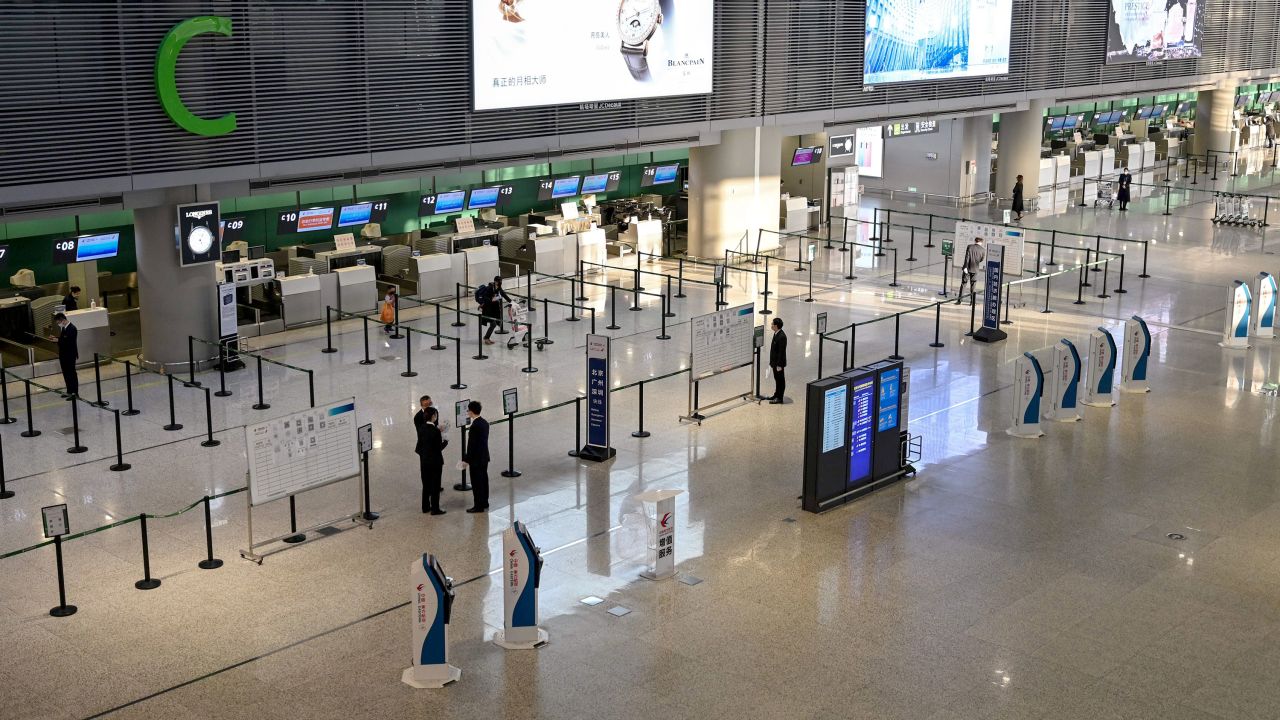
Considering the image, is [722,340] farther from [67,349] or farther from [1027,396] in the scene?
[67,349]

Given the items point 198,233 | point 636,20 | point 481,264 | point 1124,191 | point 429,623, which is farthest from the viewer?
point 1124,191

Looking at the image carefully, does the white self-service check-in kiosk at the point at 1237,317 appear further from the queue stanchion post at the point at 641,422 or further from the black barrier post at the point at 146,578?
the black barrier post at the point at 146,578

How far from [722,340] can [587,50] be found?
898 centimetres

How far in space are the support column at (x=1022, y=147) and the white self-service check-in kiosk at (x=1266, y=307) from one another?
15.2 m

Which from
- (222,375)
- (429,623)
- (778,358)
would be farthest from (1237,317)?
(429,623)

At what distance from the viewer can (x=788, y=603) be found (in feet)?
38.1

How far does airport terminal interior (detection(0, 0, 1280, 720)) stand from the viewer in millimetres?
10570

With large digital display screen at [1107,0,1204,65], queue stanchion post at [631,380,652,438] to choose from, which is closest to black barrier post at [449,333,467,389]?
queue stanchion post at [631,380,652,438]

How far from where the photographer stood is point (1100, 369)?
1773 centimetres

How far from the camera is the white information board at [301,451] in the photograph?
12.3 m

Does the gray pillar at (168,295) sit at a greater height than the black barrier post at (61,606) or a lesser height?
greater

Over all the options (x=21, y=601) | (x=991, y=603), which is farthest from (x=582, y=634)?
(x=21, y=601)

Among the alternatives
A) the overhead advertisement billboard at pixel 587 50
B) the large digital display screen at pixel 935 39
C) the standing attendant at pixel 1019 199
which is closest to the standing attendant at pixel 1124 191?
the standing attendant at pixel 1019 199

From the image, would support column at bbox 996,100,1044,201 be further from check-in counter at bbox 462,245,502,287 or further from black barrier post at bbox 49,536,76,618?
black barrier post at bbox 49,536,76,618
